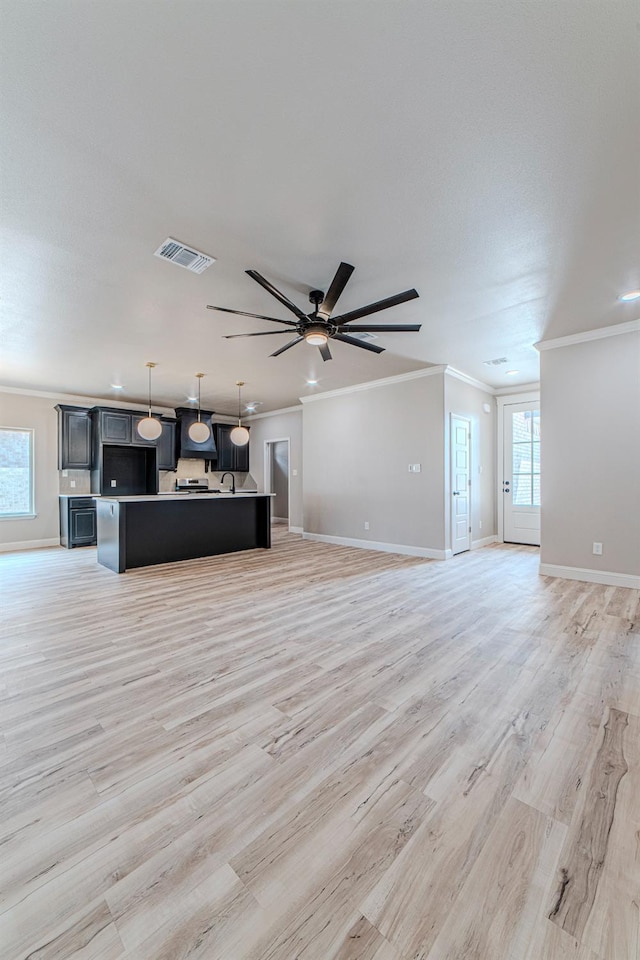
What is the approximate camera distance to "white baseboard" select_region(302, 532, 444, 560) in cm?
570

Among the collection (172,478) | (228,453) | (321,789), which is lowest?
(321,789)

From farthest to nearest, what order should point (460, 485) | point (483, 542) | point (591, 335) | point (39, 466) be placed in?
point (39, 466)
point (483, 542)
point (460, 485)
point (591, 335)

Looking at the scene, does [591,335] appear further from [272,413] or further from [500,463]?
[272,413]

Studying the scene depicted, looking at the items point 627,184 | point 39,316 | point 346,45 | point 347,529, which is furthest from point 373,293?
point 347,529

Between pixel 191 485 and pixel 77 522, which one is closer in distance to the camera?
pixel 77 522

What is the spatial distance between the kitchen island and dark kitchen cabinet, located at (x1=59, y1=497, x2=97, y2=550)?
1.64 metres

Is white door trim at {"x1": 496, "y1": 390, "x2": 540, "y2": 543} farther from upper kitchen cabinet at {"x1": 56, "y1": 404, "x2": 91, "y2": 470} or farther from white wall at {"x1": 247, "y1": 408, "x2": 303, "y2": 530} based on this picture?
upper kitchen cabinet at {"x1": 56, "y1": 404, "x2": 91, "y2": 470}

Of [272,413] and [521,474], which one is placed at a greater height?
[272,413]

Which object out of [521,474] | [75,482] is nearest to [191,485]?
[75,482]

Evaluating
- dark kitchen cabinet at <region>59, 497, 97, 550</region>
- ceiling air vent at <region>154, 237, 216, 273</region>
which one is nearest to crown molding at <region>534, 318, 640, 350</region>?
ceiling air vent at <region>154, 237, 216, 273</region>

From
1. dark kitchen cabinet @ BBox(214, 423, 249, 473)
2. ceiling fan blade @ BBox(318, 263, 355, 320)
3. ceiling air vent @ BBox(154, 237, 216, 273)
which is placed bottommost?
dark kitchen cabinet @ BBox(214, 423, 249, 473)

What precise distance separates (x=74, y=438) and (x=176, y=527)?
3.19 meters

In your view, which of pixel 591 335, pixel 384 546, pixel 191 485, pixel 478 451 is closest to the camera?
pixel 591 335

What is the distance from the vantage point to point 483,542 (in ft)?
22.0
